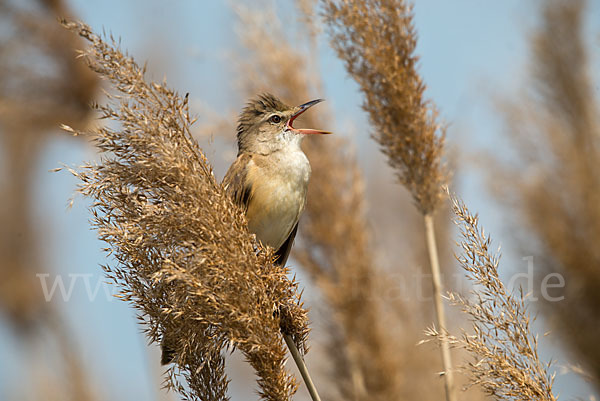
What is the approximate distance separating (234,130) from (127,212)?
→ 1.74 m

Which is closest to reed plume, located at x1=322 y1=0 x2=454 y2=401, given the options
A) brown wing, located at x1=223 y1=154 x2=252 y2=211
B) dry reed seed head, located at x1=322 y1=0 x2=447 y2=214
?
dry reed seed head, located at x1=322 y1=0 x2=447 y2=214

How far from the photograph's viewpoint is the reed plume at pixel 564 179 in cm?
312

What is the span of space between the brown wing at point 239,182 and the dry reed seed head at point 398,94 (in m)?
0.70

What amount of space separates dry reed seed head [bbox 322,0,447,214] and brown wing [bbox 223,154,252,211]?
70 cm

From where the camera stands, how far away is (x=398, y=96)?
2414 mm

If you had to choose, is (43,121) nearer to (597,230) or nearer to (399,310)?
(399,310)

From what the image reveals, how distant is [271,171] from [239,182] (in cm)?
16

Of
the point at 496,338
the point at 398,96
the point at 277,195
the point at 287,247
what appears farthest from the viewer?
the point at 287,247

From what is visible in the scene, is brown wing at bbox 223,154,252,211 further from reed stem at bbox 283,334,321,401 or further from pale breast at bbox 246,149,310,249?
reed stem at bbox 283,334,321,401

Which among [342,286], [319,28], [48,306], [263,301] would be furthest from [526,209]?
[48,306]

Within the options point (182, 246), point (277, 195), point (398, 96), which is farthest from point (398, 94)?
point (182, 246)

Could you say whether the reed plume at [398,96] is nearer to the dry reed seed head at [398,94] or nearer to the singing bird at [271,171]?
the dry reed seed head at [398,94]

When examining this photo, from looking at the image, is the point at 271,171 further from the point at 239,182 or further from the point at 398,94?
the point at 398,94

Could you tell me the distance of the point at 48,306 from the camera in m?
4.31
